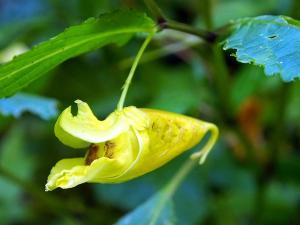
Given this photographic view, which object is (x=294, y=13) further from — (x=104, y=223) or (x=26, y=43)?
(x=26, y=43)

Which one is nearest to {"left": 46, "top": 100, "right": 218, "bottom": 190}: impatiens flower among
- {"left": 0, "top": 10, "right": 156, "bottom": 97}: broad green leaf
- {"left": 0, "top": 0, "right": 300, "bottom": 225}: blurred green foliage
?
{"left": 0, "top": 10, "right": 156, "bottom": 97}: broad green leaf

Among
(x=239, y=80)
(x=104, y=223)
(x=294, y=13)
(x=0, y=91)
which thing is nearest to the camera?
(x=0, y=91)

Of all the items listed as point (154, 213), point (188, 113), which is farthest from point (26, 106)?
point (188, 113)

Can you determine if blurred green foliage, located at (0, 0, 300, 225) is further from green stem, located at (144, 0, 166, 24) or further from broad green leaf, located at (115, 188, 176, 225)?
green stem, located at (144, 0, 166, 24)

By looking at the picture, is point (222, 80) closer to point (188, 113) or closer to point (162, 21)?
point (188, 113)

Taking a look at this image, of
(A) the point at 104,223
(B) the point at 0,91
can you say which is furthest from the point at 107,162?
(A) the point at 104,223

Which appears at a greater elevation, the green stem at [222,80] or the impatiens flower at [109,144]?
the impatiens flower at [109,144]

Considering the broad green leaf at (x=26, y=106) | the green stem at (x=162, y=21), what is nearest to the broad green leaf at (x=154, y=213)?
the broad green leaf at (x=26, y=106)

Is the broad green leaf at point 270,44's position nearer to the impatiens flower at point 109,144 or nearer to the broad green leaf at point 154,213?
the impatiens flower at point 109,144
